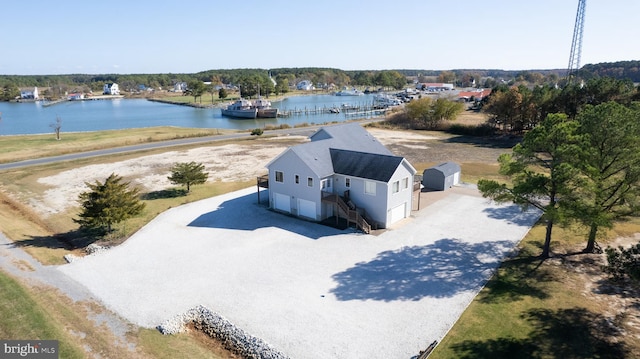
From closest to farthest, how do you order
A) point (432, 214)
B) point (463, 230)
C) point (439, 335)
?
point (439, 335)
point (463, 230)
point (432, 214)

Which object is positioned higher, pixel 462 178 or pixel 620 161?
pixel 620 161

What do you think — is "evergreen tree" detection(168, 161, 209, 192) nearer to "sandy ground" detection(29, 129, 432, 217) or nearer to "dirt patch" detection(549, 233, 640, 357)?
"sandy ground" detection(29, 129, 432, 217)

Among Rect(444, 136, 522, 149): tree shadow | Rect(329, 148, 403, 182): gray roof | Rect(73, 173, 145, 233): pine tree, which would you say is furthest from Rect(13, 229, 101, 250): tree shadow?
Rect(444, 136, 522, 149): tree shadow

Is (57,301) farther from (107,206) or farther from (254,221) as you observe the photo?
(254,221)

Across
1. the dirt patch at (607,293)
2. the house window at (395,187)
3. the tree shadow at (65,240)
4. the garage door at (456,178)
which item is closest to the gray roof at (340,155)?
the house window at (395,187)

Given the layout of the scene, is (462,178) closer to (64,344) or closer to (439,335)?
(439,335)

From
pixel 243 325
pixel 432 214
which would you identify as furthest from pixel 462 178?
pixel 243 325
